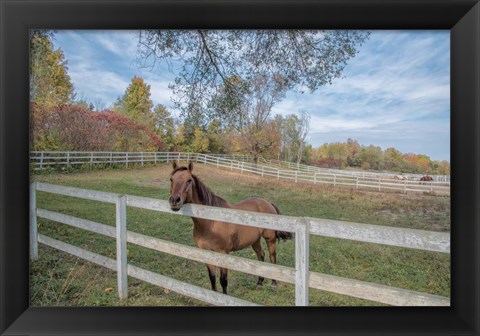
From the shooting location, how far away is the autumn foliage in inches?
77.7

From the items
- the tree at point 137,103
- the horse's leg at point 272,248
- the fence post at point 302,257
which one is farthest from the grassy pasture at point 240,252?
the fence post at point 302,257

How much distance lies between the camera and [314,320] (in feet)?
5.32

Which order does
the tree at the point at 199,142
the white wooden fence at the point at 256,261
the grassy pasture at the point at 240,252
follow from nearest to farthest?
the white wooden fence at the point at 256,261
the grassy pasture at the point at 240,252
the tree at the point at 199,142

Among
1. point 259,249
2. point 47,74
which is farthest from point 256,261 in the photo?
point 47,74

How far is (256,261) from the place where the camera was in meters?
1.57

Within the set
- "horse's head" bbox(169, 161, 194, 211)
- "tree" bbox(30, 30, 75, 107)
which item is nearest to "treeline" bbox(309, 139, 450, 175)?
"horse's head" bbox(169, 161, 194, 211)

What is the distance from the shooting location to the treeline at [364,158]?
1.97 meters

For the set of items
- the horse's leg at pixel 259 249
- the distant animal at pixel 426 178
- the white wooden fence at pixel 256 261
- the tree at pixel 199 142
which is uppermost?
the tree at pixel 199 142

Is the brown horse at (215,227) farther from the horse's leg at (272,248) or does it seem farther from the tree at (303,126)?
the tree at (303,126)

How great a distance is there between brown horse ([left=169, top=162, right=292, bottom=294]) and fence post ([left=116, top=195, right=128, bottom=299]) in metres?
0.48

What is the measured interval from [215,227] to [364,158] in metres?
1.23

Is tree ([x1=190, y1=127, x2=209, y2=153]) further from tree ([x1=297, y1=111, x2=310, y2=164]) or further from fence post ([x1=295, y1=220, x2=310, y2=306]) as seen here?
fence post ([x1=295, y1=220, x2=310, y2=306])

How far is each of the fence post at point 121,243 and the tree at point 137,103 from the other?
25.3 inches

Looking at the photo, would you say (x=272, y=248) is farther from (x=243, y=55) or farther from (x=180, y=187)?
(x=243, y=55)
